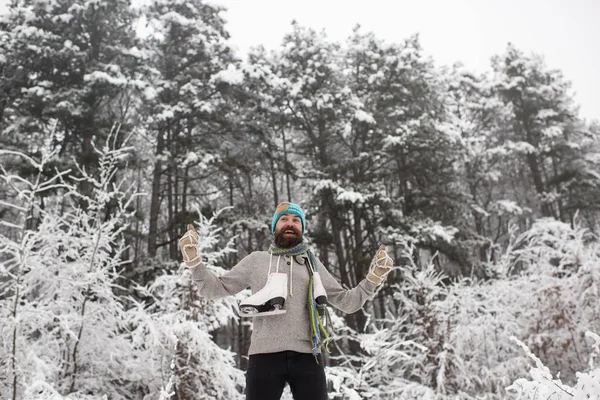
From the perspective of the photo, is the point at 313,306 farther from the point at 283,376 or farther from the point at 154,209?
the point at 154,209

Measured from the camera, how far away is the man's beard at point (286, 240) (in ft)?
9.22

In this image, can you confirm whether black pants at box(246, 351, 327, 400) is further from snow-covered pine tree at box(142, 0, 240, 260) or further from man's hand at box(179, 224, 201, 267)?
snow-covered pine tree at box(142, 0, 240, 260)

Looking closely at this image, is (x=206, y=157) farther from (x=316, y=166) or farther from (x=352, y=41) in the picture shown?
(x=352, y=41)

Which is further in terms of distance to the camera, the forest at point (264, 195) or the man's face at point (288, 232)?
the forest at point (264, 195)

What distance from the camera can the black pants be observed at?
7.86 ft

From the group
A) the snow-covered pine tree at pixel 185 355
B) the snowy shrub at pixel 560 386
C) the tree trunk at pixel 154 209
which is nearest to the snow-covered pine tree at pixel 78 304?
the snow-covered pine tree at pixel 185 355

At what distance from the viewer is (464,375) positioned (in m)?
6.56

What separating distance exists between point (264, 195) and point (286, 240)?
1481cm

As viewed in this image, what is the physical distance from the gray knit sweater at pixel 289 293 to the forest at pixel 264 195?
1924 millimetres

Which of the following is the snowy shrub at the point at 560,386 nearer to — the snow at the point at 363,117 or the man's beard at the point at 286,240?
the man's beard at the point at 286,240

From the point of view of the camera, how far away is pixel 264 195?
57.6 ft

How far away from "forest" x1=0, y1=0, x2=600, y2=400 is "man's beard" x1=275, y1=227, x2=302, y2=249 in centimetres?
231

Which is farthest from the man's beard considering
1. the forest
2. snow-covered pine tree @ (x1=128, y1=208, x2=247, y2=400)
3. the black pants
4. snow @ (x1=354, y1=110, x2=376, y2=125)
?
snow @ (x1=354, y1=110, x2=376, y2=125)

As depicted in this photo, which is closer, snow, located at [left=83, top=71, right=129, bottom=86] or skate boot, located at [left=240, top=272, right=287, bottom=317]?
skate boot, located at [left=240, top=272, right=287, bottom=317]
